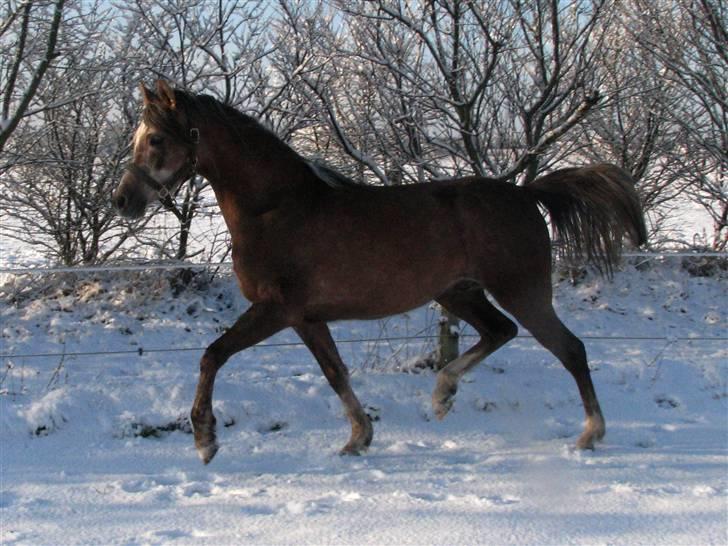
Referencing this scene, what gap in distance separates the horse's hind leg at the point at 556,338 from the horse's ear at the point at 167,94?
6.51ft

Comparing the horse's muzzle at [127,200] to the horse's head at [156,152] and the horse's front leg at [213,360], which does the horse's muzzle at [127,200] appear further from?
the horse's front leg at [213,360]

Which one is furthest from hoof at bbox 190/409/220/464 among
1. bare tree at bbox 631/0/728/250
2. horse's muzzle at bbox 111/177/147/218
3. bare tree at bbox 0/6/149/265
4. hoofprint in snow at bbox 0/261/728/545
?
bare tree at bbox 631/0/728/250

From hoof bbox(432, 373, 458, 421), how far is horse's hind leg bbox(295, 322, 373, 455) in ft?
1.48

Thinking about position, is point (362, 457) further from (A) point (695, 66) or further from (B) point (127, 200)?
(A) point (695, 66)

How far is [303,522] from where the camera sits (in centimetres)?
320

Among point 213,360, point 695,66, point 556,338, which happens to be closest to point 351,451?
point 213,360

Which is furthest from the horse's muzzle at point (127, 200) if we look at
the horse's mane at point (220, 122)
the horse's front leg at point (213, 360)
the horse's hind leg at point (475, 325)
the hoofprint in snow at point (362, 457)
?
the horse's hind leg at point (475, 325)

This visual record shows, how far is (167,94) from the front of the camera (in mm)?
3832

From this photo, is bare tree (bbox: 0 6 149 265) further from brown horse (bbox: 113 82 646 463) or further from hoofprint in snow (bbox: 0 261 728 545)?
brown horse (bbox: 113 82 646 463)

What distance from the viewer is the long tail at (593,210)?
15.1 feet

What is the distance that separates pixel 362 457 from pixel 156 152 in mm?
1910

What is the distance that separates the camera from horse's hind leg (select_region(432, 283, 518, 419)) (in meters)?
4.50

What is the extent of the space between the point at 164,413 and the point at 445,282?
1904 millimetres

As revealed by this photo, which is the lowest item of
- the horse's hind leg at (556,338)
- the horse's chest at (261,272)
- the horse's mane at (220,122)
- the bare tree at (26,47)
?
the horse's hind leg at (556,338)
